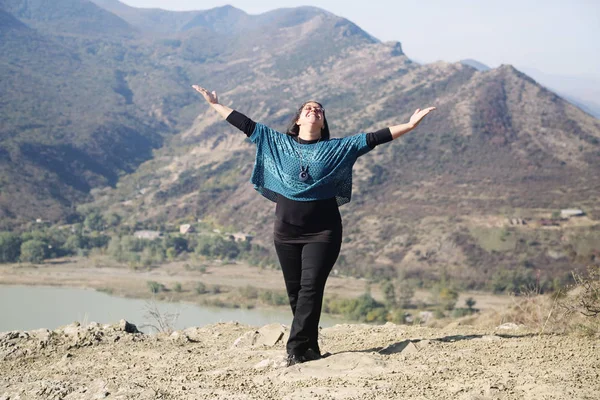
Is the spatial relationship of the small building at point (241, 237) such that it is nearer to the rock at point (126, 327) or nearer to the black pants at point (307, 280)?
the rock at point (126, 327)

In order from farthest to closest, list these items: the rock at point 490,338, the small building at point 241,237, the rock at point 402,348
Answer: the small building at point 241,237, the rock at point 490,338, the rock at point 402,348

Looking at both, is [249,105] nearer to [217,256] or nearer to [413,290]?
[217,256]

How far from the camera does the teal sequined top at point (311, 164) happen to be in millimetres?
4434

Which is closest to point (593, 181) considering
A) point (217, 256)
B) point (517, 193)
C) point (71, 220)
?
point (517, 193)

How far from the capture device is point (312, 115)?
14.7 feet

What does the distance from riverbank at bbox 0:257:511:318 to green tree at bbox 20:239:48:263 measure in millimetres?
706

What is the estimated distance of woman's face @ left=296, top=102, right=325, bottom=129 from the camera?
4484mm

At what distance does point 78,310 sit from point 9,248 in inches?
716

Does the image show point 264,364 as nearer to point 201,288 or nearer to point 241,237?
point 201,288

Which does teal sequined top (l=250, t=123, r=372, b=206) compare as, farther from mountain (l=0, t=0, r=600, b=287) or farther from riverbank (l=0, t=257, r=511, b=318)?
mountain (l=0, t=0, r=600, b=287)

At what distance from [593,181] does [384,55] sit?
60.2 metres

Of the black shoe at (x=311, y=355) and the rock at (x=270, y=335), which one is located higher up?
the black shoe at (x=311, y=355)

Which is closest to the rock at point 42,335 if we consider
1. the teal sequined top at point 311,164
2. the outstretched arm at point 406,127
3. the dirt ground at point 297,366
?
the dirt ground at point 297,366

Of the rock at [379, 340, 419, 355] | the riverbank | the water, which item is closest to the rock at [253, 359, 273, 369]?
the rock at [379, 340, 419, 355]
